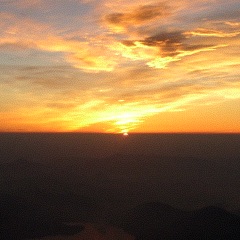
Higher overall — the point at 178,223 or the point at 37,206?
the point at 37,206

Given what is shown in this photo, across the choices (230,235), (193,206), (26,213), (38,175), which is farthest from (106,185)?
(230,235)

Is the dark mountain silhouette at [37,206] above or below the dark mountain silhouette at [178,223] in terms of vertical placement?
above

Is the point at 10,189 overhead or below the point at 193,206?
overhead

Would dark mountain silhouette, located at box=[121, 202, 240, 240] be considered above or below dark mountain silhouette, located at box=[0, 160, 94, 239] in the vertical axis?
below

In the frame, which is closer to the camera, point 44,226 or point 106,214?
point 44,226

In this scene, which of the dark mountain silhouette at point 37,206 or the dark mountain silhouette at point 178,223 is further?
the dark mountain silhouette at point 37,206

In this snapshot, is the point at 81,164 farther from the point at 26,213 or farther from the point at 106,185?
the point at 26,213

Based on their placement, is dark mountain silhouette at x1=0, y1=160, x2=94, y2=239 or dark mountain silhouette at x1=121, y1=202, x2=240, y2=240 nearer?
dark mountain silhouette at x1=121, y1=202, x2=240, y2=240

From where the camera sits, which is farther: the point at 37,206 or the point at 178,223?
the point at 37,206
